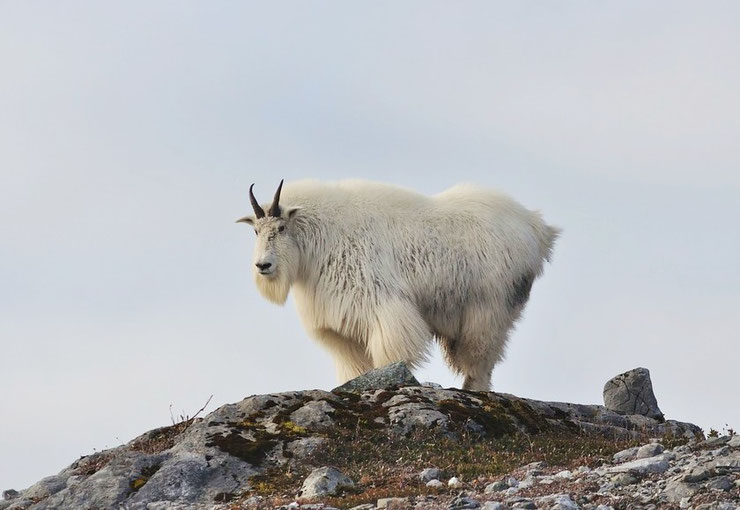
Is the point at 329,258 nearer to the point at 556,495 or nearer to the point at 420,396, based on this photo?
the point at 420,396

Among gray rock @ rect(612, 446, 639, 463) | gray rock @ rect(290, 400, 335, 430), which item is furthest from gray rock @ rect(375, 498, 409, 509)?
gray rock @ rect(290, 400, 335, 430)

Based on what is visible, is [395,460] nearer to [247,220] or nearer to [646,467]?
[646,467]

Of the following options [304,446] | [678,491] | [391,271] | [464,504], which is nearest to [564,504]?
[464,504]

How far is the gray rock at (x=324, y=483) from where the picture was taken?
9578mm

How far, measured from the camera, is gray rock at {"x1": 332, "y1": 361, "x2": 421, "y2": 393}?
44.8 feet

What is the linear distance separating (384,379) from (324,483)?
13.8 ft

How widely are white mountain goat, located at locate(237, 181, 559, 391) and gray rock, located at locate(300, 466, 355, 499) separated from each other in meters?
6.34

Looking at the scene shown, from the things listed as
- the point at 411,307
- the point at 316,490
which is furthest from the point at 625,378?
the point at 316,490

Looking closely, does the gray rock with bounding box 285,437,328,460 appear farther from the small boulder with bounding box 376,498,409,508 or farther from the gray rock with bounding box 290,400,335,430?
the small boulder with bounding box 376,498,409,508

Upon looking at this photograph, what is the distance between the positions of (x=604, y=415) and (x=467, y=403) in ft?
8.60

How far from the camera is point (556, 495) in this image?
8.61 m

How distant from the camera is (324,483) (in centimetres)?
967

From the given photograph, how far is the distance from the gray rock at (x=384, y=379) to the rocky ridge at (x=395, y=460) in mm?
20

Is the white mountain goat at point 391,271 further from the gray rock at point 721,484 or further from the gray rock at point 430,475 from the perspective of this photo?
the gray rock at point 721,484
